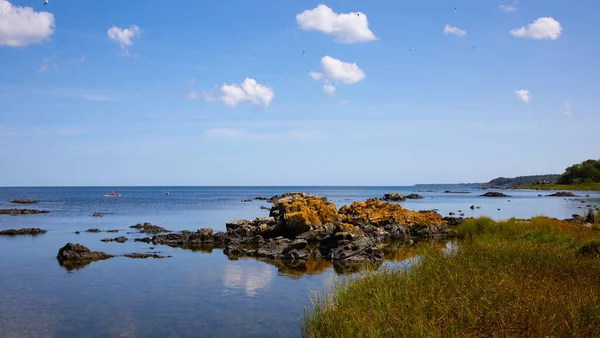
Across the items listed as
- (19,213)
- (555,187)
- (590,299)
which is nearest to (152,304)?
(590,299)

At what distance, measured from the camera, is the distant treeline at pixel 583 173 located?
587ft

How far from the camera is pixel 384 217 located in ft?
162

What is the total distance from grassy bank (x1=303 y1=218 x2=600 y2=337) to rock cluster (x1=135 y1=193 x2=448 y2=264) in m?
14.3

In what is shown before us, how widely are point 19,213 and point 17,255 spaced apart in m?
48.3

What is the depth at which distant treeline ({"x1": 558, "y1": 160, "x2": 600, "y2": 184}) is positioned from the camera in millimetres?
178875

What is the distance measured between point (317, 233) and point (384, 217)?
32.6 feet

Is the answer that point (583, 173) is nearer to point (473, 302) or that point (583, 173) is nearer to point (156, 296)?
point (156, 296)

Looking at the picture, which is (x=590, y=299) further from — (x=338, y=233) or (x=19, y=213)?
(x=19, y=213)

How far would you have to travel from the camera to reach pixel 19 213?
75.2 m

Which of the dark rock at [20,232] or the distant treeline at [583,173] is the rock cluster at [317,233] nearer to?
the dark rock at [20,232]

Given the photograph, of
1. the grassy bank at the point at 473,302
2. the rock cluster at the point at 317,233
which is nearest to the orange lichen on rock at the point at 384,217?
the rock cluster at the point at 317,233

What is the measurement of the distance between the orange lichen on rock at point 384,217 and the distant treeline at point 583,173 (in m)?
158

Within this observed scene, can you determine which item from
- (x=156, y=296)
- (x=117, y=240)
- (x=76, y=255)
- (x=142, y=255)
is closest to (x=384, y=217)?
(x=142, y=255)

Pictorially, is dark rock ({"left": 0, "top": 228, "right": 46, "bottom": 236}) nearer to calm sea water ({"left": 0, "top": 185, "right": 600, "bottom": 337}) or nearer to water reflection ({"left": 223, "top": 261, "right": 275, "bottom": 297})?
calm sea water ({"left": 0, "top": 185, "right": 600, "bottom": 337})
